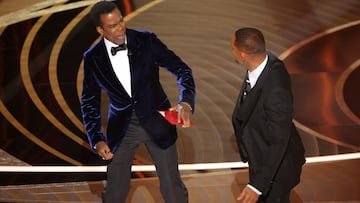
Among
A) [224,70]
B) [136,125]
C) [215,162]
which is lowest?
[215,162]

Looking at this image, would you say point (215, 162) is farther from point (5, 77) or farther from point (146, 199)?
point (5, 77)

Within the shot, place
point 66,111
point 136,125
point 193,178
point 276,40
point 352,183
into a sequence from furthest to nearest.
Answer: point 276,40 < point 66,111 < point 193,178 < point 352,183 < point 136,125

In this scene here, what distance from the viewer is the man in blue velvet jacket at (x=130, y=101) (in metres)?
3.18

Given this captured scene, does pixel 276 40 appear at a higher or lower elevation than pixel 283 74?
lower

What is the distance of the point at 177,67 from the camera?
322cm

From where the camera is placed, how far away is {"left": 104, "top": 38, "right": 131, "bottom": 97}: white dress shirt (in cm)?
320

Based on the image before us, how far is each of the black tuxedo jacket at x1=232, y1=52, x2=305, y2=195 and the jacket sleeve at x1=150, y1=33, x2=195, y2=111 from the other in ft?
1.87

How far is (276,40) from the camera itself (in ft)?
17.6

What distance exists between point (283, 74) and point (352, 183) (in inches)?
69.0

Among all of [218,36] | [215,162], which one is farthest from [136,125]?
[218,36]

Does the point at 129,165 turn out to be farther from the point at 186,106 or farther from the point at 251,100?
the point at 251,100

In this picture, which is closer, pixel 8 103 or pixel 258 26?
pixel 8 103

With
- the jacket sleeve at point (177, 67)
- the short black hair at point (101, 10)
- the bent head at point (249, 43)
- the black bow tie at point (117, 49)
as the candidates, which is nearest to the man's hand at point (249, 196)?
the bent head at point (249, 43)

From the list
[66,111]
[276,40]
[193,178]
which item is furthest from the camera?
[276,40]
